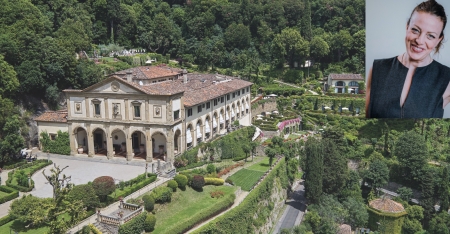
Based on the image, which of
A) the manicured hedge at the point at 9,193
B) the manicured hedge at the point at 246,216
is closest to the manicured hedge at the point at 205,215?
the manicured hedge at the point at 246,216

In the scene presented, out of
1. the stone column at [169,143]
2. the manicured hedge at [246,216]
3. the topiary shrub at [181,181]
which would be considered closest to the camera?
the manicured hedge at [246,216]

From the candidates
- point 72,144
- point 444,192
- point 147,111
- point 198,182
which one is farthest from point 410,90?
point 72,144

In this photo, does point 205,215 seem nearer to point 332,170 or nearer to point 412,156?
point 332,170

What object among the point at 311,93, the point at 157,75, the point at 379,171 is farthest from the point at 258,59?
the point at 379,171

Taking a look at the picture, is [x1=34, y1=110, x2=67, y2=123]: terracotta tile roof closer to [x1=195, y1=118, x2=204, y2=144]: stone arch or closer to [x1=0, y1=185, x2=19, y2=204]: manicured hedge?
[x1=0, y1=185, x2=19, y2=204]: manicured hedge

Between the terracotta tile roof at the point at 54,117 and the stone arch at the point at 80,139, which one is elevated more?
the terracotta tile roof at the point at 54,117

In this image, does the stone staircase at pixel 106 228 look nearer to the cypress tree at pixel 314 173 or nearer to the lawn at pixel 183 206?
the lawn at pixel 183 206

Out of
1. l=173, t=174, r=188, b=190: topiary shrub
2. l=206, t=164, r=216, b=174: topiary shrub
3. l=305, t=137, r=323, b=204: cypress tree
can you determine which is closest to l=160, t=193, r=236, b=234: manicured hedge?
l=173, t=174, r=188, b=190: topiary shrub
